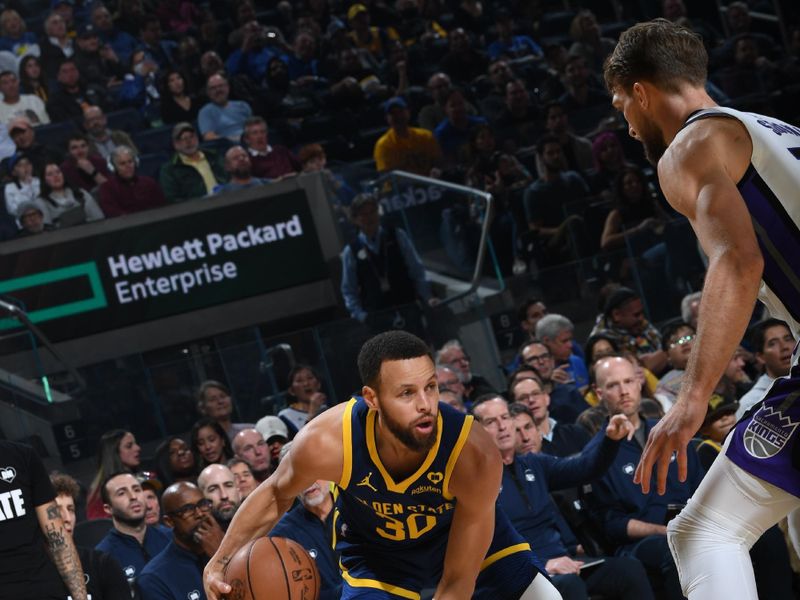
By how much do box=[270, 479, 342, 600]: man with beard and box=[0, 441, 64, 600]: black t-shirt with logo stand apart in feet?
4.85

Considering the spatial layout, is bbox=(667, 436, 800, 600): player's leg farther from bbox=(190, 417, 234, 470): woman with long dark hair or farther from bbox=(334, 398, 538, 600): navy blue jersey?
bbox=(190, 417, 234, 470): woman with long dark hair

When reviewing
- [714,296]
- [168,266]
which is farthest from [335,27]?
[714,296]

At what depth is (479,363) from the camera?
1030 centimetres

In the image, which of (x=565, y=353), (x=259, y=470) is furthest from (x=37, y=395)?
(x=565, y=353)

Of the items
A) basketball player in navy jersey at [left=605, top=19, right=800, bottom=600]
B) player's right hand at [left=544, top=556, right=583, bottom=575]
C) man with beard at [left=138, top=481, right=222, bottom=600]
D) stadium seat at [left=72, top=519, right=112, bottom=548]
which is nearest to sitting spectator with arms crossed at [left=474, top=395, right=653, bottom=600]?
player's right hand at [left=544, top=556, right=583, bottom=575]

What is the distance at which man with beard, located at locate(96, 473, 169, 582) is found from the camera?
7488 mm

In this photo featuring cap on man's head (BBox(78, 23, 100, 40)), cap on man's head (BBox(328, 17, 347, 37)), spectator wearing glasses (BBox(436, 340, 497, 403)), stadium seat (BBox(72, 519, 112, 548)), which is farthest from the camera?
cap on man's head (BBox(328, 17, 347, 37))

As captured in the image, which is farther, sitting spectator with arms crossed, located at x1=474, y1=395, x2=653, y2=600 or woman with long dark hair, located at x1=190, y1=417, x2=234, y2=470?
woman with long dark hair, located at x1=190, y1=417, x2=234, y2=470

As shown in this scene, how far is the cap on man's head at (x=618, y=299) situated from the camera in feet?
33.7

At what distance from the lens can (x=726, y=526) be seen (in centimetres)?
331

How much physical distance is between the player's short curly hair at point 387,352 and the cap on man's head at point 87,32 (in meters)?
9.68

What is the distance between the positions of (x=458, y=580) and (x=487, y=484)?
1.24ft

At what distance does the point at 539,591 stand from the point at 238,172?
7166 mm

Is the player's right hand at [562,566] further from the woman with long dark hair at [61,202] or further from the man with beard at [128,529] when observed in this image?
the woman with long dark hair at [61,202]
